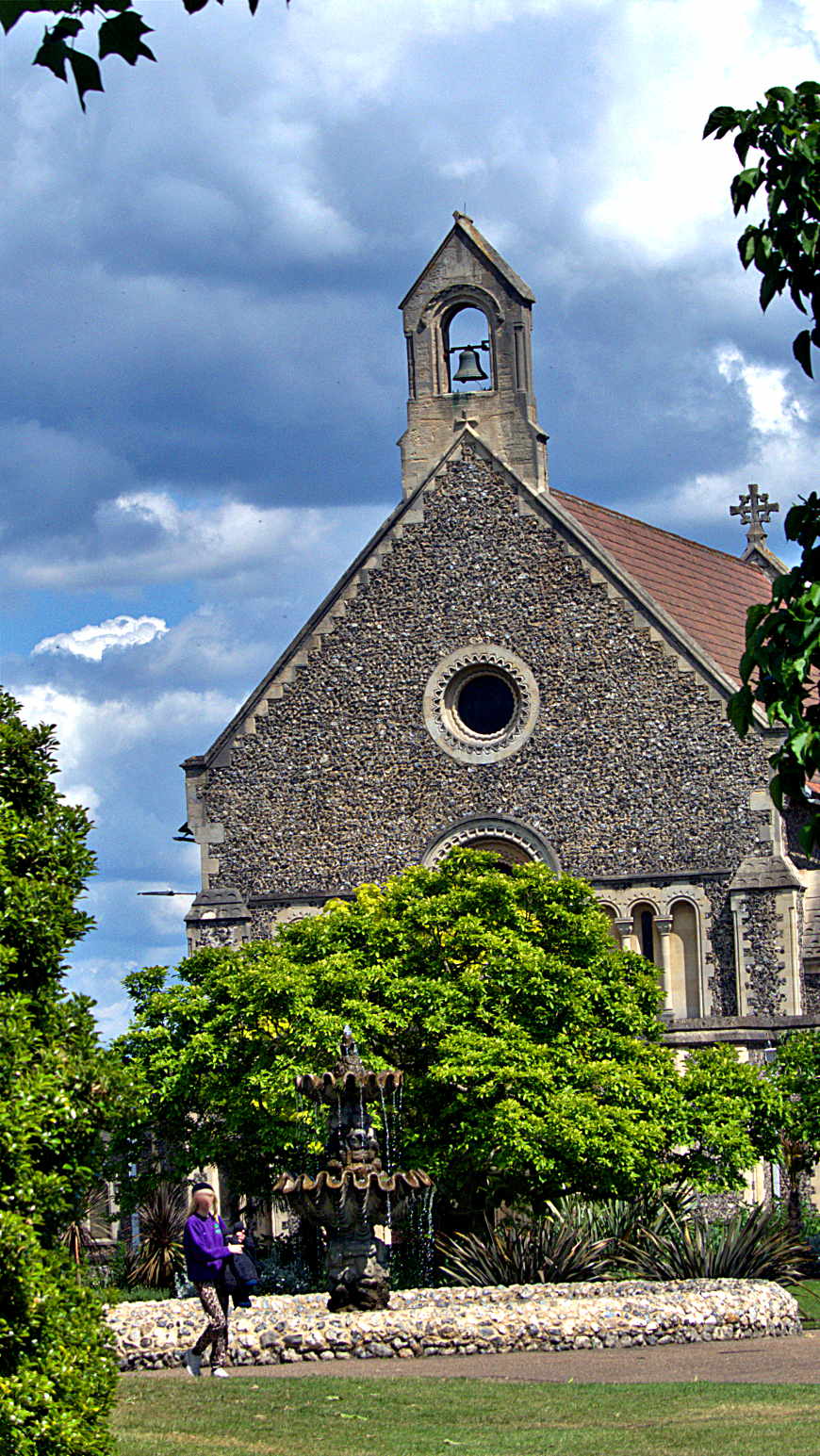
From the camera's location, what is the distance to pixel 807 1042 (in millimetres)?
30078

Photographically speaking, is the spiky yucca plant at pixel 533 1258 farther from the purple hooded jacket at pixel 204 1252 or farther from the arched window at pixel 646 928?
the arched window at pixel 646 928

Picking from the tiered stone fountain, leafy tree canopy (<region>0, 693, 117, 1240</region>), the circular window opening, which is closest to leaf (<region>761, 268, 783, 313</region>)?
leafy tree canopy (<region>0, 693, 117, 1240</region>)

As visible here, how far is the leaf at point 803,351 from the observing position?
313 inches

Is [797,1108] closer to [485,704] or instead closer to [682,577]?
[485,704]

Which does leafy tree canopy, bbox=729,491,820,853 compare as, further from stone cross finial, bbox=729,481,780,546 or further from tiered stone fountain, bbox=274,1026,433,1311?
stone cross finial, bbox=729,481,780,546

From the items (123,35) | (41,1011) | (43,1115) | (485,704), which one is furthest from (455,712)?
(123,35)

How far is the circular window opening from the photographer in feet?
126

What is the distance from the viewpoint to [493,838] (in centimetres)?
3803

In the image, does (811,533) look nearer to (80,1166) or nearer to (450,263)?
(80,1166)

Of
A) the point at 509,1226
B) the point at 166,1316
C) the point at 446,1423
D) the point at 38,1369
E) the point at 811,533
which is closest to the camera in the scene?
the point at 811,533

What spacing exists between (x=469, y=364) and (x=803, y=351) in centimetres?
3252

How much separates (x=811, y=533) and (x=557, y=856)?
2978 centimetres

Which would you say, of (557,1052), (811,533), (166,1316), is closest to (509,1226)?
(557,1052)

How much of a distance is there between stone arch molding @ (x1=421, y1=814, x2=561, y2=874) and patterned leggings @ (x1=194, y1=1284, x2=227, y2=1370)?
20.1 meters
